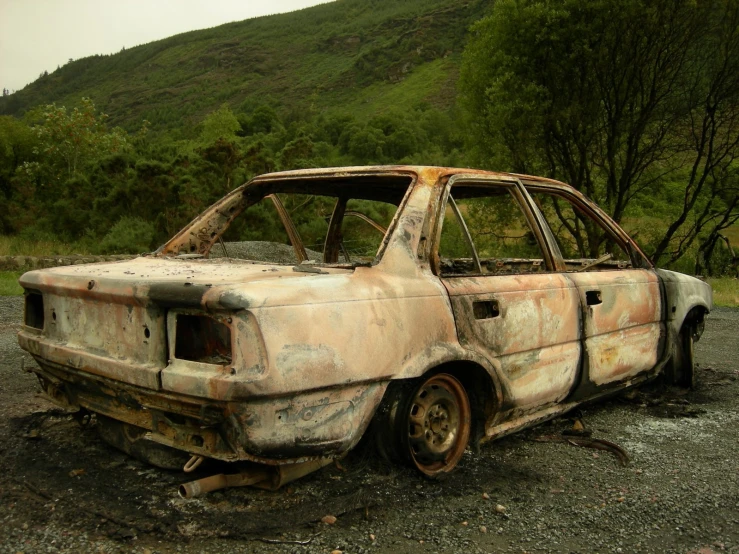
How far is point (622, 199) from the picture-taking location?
14.8 meters

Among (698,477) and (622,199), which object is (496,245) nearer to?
(622,199)

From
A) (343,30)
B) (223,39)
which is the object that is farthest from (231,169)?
(223,39)

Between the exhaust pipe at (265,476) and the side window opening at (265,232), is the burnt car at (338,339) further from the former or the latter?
the side window opening at (265,232)

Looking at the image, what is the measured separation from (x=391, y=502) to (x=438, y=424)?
493mm

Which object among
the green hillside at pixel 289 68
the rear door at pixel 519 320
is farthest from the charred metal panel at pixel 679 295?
the green hillside at pixel 289 68

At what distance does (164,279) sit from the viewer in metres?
2.83

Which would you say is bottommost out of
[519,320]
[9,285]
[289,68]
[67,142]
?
[9,285]

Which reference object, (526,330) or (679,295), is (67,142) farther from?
(526,330)

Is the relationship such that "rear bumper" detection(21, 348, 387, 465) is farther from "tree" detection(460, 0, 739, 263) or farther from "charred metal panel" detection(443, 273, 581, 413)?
"tree" detection(460, 0, 739, 263)

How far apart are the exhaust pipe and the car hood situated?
761 millimetres

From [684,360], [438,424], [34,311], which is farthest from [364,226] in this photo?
[34,311]

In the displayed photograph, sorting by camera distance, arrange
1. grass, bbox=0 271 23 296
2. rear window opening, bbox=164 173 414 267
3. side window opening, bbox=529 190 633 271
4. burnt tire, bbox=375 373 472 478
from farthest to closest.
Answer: side window opening, bbox=529 190 633 271
grass, bbox=0 271 23 296
rear window opening, bbox=164 173 414 267
burnt tire, bbox=375 373 472 478

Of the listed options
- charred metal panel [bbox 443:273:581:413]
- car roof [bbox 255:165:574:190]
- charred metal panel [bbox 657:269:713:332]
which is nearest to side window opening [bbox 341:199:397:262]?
car roof [bbox 255:165:574:190]

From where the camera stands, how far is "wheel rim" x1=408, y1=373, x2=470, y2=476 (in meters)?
3.23
